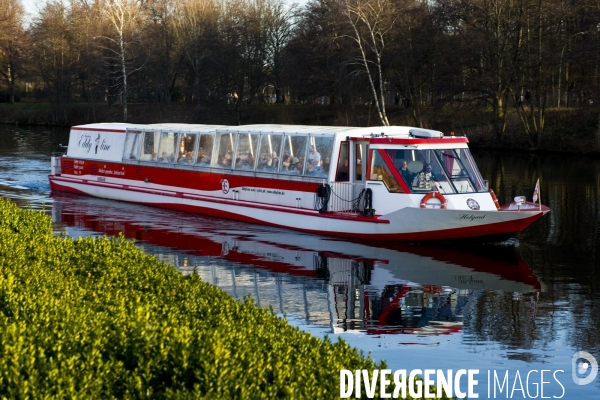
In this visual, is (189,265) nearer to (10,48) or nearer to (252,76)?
(252,76)

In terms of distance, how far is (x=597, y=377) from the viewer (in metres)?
12.1

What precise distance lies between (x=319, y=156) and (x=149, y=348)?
18.0 metres

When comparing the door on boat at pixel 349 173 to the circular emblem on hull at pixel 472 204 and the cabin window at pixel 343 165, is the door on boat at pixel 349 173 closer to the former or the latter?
the cabin window at pixel 343 165

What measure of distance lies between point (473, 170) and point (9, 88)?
86.5 metres

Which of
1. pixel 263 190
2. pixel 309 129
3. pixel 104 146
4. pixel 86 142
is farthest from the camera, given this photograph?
pixel 86 142

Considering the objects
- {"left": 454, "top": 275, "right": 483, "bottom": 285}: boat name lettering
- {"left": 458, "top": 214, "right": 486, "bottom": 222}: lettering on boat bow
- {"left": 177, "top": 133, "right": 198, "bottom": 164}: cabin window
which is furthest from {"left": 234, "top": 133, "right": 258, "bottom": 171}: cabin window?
{"left": 454, "top": 275, "right": 483, "bottom": 285}: boat name lettering

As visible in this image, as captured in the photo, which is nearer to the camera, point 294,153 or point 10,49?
point 294,153

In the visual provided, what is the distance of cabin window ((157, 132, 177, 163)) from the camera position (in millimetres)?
30719

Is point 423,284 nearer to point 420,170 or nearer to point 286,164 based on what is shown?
point 420,170

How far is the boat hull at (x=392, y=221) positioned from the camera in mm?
22047

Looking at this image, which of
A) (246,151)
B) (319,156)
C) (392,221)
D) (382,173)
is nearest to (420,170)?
(382,173)

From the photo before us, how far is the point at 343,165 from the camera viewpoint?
80.7ft

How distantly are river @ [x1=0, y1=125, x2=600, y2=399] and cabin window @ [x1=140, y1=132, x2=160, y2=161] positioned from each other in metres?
1.96

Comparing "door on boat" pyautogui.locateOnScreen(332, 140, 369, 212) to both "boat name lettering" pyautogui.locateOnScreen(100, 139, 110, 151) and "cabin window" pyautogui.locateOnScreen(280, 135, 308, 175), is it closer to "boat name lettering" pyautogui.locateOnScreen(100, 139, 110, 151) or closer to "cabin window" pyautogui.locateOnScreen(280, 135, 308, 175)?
"cabin window" pyautogui.locateOnScreen(280, 135, 308, 175)
